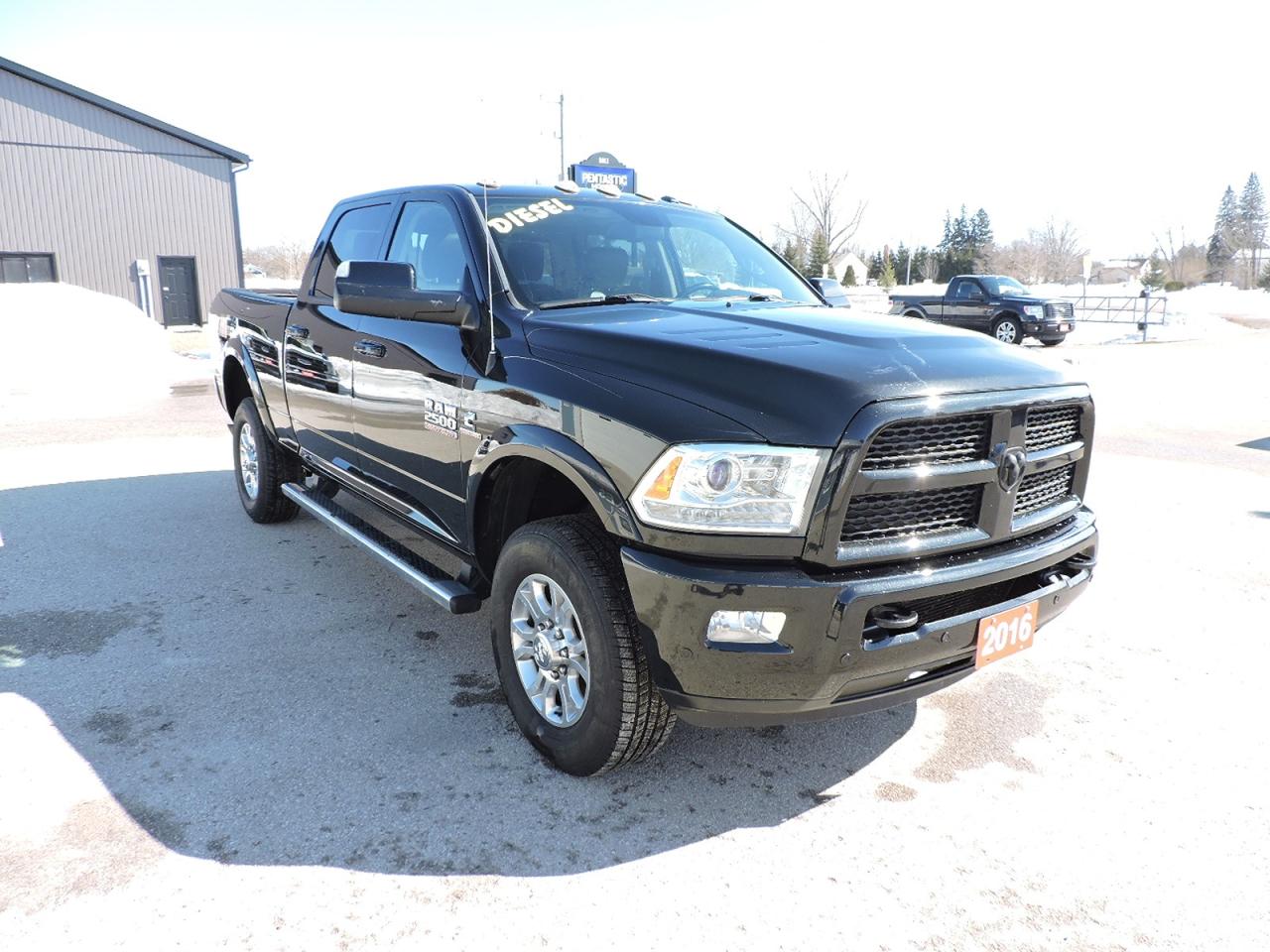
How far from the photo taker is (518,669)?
3225 mm

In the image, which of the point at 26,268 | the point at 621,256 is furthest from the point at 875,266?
the point at 621,256

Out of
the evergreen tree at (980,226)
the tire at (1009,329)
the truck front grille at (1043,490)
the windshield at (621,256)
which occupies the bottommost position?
the tire at (1009,329)

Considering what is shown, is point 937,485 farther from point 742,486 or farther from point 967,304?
point 967,304

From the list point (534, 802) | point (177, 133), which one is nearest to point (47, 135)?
point (177, 133)

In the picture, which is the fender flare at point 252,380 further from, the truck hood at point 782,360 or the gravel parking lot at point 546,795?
the truck hood at point 782,360

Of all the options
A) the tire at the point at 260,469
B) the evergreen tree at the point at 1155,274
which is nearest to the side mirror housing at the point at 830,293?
the tire at the point at 260,469

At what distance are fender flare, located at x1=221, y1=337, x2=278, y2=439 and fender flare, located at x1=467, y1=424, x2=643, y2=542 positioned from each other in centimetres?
283

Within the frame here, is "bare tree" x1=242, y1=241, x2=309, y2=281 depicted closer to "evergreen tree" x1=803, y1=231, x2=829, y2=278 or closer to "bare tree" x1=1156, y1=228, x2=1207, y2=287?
"evergreen tree" x1=803, y1=231, x2=829, y2=278

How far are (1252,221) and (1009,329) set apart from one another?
288ft

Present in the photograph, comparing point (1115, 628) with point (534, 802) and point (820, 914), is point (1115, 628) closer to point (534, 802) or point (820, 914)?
point (820, 914)

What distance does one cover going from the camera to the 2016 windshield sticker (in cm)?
369

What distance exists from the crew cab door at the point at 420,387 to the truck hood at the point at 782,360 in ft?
1.70

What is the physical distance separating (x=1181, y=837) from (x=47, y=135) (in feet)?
86.4

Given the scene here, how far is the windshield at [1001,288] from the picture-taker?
21.8 m
